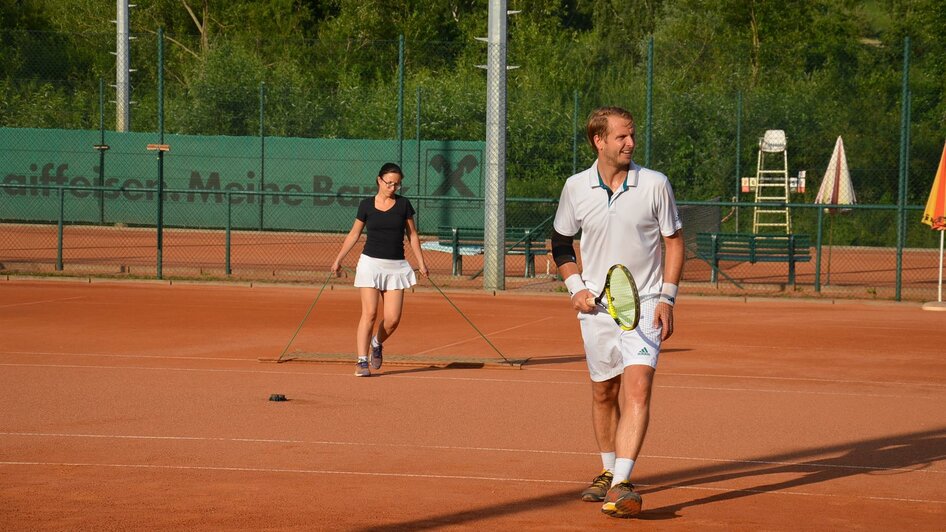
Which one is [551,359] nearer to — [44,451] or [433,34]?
[44,451]

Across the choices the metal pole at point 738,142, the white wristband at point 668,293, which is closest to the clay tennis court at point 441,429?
the white wristband at point 668,293

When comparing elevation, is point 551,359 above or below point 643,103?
below

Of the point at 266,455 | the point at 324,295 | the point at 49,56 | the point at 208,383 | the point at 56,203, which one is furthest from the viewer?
the point at 49,56

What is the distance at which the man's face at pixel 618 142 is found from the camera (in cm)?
624

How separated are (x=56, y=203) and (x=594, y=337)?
26.4 m

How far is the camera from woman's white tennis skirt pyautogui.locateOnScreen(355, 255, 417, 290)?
11.0 metres

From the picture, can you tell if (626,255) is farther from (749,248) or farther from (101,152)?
(101,152)

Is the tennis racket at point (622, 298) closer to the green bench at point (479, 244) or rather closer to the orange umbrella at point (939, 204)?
the orange umbrella at point (939, 204)

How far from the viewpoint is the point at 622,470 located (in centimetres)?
627

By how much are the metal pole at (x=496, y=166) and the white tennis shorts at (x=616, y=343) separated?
12.8 metres

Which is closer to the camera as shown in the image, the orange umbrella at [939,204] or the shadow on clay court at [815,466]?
the shadow on clay court at [815,466]

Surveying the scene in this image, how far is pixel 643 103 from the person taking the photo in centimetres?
3200

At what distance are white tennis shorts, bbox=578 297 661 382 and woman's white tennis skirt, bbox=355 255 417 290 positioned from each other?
4648 mm

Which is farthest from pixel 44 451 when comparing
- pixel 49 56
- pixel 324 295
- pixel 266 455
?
pixel 49 56
